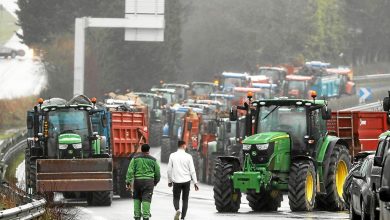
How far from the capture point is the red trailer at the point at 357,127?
36750mm

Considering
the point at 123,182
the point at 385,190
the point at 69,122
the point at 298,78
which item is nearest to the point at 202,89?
the point at 298,78

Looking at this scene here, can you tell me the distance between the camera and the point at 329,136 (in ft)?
109

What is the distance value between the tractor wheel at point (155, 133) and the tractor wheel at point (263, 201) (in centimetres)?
3973

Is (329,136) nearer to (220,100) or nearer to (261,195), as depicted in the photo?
(261,195)

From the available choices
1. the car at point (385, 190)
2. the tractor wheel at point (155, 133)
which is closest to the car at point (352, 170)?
the car at point (385, 190)

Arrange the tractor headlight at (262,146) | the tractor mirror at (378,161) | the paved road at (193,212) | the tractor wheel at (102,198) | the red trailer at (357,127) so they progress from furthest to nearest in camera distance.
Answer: the tractor wheel at (102,198) < the red trailer at (357,127) < the tractor headlight at (262,146) < the paved road at (193,212) < the tractor mirror at (378,161)

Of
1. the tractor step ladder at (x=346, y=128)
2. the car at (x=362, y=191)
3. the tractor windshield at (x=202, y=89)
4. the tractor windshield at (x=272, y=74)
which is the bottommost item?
the car at (x=362, y=191)

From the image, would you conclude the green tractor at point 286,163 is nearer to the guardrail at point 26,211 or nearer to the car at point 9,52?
the guardrail at point 26,211

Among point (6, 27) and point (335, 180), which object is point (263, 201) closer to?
point (335, 180)

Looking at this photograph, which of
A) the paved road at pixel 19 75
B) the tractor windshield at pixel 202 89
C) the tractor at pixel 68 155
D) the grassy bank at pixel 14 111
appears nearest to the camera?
the tractor at pixel 68 155

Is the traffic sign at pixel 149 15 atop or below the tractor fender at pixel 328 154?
atop

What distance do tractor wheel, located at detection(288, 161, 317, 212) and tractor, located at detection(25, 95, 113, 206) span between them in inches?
258

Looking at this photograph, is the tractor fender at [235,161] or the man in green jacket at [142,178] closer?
Answer: the man in green jacket at [142,178]

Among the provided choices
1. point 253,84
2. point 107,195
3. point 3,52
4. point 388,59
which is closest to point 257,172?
point 107,195
